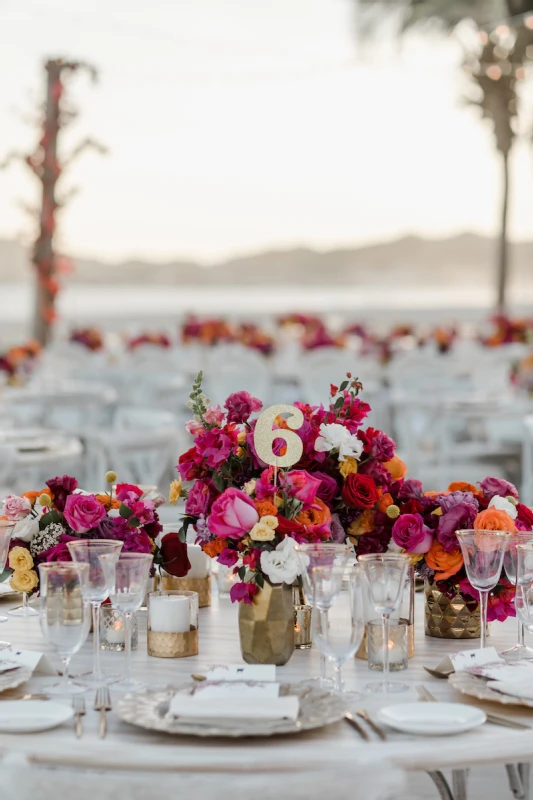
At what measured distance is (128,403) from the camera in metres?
8.45

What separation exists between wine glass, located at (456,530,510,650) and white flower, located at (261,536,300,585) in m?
0.26

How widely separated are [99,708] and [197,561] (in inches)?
26.8

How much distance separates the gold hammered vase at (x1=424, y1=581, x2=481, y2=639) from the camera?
193 centimetres

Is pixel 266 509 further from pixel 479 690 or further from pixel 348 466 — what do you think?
pixel 479 690

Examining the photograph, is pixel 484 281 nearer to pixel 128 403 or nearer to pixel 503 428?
pixel 128 403

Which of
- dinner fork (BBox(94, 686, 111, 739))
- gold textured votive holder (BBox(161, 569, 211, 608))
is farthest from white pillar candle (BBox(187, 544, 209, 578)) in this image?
dinner fork (BBox(94, 686, 111, 739))

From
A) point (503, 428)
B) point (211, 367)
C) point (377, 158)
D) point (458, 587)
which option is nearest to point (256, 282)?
point (377, 158)

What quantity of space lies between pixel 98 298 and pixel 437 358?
14.3m

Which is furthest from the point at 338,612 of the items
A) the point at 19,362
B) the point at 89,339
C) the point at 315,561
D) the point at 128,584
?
the point at 89,339

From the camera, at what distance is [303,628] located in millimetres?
1881

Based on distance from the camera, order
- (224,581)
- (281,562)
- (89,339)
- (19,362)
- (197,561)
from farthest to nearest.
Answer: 1. (89,339)
2. (19,362)
3. (224,581)
4. (197,561)
5. (281,562)

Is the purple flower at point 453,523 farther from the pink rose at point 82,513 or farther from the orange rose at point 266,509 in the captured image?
the pink rose at point 82,513

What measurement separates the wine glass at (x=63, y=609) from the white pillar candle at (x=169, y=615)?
0.31 m

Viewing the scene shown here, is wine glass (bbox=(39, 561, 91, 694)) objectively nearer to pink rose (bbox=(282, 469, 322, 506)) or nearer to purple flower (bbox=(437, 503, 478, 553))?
pink rose (bbox=(282, 469, 322, 506))
